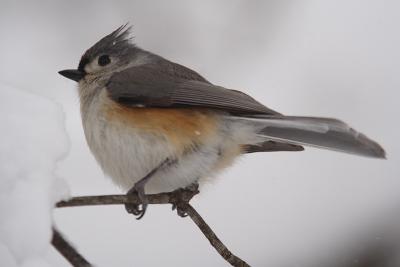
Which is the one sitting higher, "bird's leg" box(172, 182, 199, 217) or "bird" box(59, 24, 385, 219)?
"bird" box(59, 24, 385, 219)

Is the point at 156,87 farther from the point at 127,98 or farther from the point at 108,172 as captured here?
the point at 108,172

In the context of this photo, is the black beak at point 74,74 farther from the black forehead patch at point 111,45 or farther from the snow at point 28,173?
the snow at point 28,173

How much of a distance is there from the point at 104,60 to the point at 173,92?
32.0 inches

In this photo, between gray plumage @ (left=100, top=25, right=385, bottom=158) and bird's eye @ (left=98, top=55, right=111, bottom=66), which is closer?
gray plumage @ (left=100, top=25, right=385, bottom=158)

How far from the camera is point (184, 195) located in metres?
3.04

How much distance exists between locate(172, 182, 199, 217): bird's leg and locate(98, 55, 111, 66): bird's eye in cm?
110

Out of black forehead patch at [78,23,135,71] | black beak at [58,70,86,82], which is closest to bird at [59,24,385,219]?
black beak at [58,70,86,82]

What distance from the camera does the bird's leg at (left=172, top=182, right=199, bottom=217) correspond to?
2.85 metres

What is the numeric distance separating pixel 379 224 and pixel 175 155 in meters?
1.68

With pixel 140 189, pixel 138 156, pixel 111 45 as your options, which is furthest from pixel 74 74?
pixel 140 189

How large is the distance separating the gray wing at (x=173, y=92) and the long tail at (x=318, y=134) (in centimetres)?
10

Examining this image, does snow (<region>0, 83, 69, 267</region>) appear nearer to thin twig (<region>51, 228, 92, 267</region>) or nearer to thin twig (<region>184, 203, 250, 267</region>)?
thin twig (<region>51, 228, 92, 267</region>)

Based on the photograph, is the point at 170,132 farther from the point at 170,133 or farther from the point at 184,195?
the point at 184,195

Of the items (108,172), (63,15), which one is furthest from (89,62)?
(63,15)
